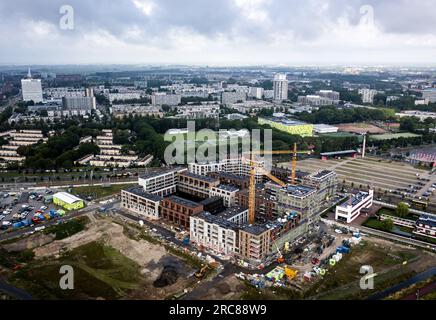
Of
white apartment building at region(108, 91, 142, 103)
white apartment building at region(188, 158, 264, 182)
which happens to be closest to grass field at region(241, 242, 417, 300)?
white apartment building at region(188, 158, 264, 182)

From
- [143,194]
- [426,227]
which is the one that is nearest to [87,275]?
[143,194]

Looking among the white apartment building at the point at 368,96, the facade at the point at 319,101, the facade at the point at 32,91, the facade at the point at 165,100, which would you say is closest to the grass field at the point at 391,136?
the facade at the point at 319,101

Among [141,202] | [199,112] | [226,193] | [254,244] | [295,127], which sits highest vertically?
[199,112]

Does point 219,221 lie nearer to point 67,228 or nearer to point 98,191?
point 67,228

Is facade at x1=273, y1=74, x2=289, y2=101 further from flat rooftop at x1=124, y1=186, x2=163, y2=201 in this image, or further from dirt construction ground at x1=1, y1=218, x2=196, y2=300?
dirt construction ground at x1=1, y1=218, x2=196, y2=300
